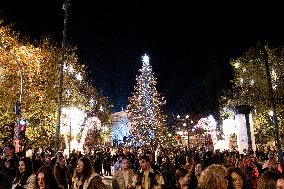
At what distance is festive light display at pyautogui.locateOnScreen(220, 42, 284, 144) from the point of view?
40.1 m

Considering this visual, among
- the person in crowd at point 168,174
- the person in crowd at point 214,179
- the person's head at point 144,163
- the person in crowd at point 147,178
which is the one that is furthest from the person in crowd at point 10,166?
the person in crowd at point 168,174

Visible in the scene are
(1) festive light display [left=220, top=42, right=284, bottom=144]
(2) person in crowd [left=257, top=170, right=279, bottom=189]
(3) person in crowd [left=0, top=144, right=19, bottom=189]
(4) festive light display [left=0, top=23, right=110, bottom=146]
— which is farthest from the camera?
(1) festive light display [left=220, top=42, right=284, bottom=144]

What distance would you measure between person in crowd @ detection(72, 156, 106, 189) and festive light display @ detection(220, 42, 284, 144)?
34.1 metres

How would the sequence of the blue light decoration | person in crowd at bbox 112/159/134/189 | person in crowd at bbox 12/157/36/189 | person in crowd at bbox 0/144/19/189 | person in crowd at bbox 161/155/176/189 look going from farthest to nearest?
the blue light decoration < person in crowd at bbox 161/155/176/189 < person in crowd at bbox 112/159/134/189 < person in crowd at bbox 0/144/19/189 < person in crowd at bbox 12/157/36/189

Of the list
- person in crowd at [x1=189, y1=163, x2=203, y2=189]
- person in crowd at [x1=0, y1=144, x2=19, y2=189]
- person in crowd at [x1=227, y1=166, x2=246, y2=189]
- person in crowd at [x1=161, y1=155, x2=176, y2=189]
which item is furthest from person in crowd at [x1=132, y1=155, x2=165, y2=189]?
person in crowd at [x1=161, y1=155, x2=176, y2=189]

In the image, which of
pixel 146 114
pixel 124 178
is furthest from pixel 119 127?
pixel 124 178

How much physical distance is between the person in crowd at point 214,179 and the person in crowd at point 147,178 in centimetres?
235

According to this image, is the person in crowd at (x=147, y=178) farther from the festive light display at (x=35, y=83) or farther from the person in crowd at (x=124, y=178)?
the festive light display at (x=35, y=83)

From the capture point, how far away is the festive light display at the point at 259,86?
132ft

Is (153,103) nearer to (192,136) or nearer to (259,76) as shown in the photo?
(259,76)

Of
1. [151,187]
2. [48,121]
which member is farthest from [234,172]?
[48,121]

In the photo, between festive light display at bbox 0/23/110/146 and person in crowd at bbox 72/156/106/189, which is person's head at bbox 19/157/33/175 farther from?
festive light display at bbox 0/23/110/146

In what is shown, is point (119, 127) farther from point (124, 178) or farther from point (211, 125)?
point (124, 178)

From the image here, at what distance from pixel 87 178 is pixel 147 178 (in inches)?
59.9
